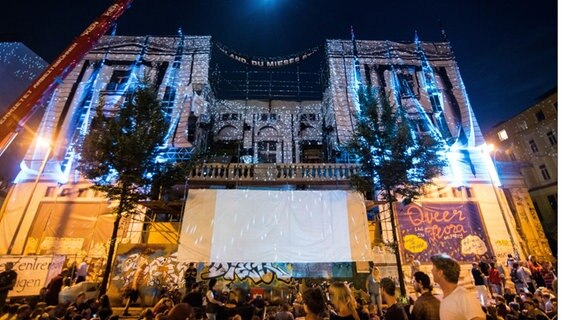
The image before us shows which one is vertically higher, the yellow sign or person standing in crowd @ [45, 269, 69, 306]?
the yellow sign

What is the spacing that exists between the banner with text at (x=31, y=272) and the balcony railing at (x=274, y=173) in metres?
6.56

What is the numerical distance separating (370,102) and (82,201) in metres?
16.9

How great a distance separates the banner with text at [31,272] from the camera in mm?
10023

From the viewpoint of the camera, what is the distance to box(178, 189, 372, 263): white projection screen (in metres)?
12.1

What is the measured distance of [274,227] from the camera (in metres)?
12.7

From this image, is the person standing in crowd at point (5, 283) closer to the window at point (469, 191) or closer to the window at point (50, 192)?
the window at point (50, 192)

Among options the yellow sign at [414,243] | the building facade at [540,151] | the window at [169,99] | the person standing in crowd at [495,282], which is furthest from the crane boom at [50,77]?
the building facade at [540,151]

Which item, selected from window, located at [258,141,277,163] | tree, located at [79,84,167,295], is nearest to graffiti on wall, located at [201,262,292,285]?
tree, located at [79,84,167,295]

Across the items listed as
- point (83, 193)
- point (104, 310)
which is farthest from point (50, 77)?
point (104, 310)

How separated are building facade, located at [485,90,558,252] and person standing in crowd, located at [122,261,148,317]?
3159 centimetres

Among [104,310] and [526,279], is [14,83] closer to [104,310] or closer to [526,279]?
[104,310]

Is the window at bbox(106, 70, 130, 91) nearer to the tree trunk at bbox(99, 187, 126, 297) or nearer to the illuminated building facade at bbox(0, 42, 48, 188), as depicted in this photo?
the illuminated building facade at bbox(0, 42, 48, 188)

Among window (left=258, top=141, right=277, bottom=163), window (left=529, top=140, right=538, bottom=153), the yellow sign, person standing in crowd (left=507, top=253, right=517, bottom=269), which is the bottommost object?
person standing in crowd (left=507, top=253, right=517, bottom=269)

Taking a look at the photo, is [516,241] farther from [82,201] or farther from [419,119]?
[82,201]
